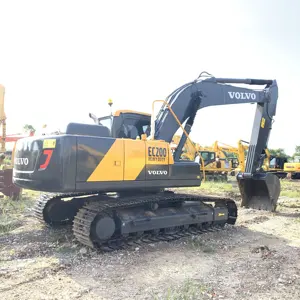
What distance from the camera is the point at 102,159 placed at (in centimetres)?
567

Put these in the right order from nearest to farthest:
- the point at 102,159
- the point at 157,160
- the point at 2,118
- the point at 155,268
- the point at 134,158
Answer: the point at 155,268 → the point at 102,159 → the point at 134,158 → the point at 157,160 → the point at 2,118

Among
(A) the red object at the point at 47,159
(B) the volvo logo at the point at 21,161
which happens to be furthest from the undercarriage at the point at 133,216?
(B) the volvo logo at the point at 21,161

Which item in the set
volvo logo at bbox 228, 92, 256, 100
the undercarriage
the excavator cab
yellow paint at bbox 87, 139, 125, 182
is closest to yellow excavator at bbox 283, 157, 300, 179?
volvo logo at bbox 228, 92, 256, 100

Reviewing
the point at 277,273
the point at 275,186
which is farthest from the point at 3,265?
the point at 275,186

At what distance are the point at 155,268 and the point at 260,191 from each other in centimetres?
567

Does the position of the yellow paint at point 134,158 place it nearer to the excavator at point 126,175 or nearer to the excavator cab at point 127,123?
the excavator at point 126,175

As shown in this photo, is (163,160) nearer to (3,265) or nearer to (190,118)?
(190,118)

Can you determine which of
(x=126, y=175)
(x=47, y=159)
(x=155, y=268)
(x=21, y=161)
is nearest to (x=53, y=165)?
(x=47, y=159)

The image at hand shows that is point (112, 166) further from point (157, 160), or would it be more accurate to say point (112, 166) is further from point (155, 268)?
point (155, 268)

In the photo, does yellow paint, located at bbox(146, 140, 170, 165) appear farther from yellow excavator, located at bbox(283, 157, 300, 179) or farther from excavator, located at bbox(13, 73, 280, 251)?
yellow excavator, located at bbox(283, 157, 300, 179)

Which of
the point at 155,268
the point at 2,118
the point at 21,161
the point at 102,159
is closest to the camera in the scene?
the point at 155,268

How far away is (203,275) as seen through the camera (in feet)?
15.3

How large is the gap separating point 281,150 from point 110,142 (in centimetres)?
5615

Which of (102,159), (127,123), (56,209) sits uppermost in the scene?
(127,123)
